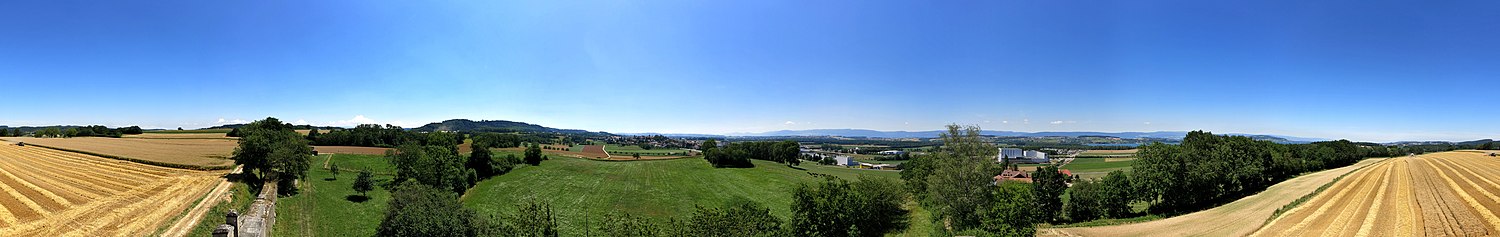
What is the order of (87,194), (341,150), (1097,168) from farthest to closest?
(1097,168)
(341,150)
(87,194)

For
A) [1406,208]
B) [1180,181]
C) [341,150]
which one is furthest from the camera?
[341,150]

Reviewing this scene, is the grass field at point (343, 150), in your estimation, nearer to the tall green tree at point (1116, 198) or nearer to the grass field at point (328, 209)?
the grass field at point (328, 209)

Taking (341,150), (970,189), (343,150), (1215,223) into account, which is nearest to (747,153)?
(343,150)

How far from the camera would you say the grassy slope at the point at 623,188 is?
46.9m

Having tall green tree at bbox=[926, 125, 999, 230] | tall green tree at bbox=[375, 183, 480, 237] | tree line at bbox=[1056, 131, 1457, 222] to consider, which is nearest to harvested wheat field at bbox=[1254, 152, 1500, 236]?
tree line at bbox=[1056, 131, 1457, 222]

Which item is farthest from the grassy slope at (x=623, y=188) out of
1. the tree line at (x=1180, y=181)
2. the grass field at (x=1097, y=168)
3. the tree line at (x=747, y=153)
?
the grass field at (x=1097, y=168)

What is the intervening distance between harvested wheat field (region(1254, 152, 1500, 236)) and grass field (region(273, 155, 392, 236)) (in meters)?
50.3

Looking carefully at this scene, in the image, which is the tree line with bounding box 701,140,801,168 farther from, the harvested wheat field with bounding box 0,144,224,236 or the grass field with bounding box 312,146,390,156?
the harvested wheat field with bounding box 0,144,224,236

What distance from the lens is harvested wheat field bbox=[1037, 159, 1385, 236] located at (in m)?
28.8

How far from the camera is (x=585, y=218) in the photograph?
1672 inches

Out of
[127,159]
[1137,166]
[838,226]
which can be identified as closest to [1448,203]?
[1137,166]

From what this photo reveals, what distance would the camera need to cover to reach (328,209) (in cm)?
3459

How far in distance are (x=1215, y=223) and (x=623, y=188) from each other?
50299 mm

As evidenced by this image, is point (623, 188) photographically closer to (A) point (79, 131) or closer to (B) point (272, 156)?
(B) point (272, 156)
